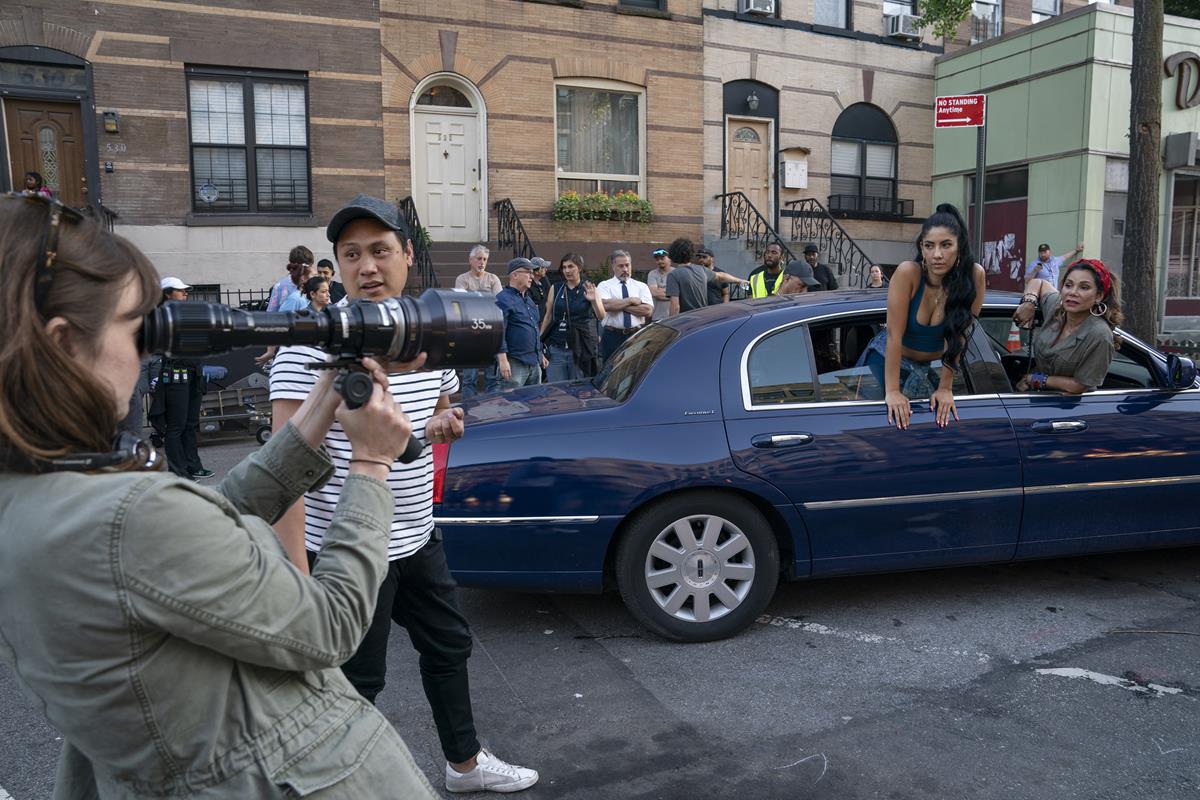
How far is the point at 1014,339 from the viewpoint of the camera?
531 cm

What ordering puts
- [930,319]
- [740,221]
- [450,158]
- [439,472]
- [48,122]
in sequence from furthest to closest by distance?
[740,221] < [450,158] < [48,122] < [930,319] < [439,472]

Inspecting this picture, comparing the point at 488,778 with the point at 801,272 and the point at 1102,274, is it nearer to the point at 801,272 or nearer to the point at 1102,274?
the point at 1102,274

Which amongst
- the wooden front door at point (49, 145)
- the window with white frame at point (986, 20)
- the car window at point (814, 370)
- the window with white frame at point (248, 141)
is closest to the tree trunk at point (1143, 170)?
the car window at point (814, 370)

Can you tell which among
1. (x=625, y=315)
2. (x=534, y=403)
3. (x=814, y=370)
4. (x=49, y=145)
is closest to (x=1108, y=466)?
(x=814, y=370)

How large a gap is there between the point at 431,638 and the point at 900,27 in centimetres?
1865

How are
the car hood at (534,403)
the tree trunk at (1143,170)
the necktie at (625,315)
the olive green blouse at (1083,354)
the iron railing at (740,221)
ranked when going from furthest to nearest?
the iron railing at (740,221) → the necktie at (625,315) → the tree trunk at (1143,170) → the olive green blouse at (1083,354) → the car hood at (534,403)

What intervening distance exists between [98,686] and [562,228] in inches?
584

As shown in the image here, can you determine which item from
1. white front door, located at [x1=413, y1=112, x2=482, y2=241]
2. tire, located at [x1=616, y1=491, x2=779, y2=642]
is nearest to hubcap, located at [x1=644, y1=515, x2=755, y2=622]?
tire, located at [x1=616, y1=491, x2=779, y2=642]

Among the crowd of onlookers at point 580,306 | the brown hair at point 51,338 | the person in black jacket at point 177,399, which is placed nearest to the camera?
the brown hair at point 51,338

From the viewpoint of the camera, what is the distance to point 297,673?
1.42m

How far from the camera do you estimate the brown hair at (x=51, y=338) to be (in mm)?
1200

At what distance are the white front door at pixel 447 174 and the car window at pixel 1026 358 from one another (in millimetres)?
11257

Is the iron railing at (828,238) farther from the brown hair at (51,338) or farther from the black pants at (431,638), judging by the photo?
the brown hair at (51,338)

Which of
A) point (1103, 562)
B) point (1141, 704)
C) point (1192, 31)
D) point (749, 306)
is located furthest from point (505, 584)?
point (1192, 31)
